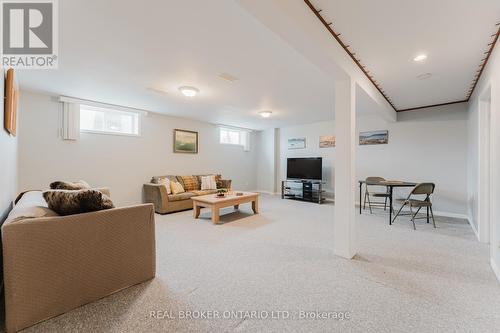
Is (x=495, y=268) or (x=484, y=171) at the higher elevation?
(x=484, y=171)

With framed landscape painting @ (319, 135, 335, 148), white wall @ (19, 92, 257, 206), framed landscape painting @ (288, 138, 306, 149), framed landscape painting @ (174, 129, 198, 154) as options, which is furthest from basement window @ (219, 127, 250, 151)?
framed landscape painting @ (319, 135, 335, 148)

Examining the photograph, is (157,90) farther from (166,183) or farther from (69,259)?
(69,259)

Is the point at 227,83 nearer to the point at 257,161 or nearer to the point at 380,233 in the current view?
the point at 380,233

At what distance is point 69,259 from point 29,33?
2199mm

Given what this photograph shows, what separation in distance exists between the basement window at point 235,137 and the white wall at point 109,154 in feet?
1.38

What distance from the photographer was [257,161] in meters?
8.20

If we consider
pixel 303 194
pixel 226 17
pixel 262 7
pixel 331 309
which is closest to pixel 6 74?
pixel 226 17

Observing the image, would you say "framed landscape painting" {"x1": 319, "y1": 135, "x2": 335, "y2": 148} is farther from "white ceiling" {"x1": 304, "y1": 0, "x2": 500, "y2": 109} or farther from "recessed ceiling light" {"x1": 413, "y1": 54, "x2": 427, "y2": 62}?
"recessed ceiling light" {"x1": 413, "y1": 54, "x2": 427, "y2": 62}

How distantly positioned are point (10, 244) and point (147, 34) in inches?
77.9

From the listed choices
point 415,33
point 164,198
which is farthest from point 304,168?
point 415,33

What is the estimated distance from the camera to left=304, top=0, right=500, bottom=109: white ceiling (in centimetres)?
173

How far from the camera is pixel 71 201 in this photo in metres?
1.64

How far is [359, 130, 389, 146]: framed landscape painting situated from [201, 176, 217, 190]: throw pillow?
13.2ft

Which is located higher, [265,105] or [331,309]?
[265,105]
